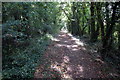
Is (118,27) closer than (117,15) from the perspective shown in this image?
No

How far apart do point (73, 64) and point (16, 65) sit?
3383mm

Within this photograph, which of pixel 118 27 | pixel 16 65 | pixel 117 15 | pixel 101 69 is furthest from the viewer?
pixel 118 27

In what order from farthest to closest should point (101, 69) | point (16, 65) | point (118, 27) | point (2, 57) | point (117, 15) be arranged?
point (118, 27), point (117, 15), point (101, 69), point (2, 57), point (16, 65)

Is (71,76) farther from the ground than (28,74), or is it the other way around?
(28,74)

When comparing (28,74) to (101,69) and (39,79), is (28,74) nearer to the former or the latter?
(39,79)

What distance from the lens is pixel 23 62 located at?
519 cm

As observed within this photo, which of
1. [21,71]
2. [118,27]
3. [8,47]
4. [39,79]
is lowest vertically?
[39,79]

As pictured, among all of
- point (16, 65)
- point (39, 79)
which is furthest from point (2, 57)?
point (39, 79)

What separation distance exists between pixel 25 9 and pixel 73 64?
5.06m

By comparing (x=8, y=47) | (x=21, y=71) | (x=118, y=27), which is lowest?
(x=21, y=71)

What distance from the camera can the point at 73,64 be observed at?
638 centimetres

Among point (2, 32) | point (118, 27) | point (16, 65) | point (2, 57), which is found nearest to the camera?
point (2, 32)

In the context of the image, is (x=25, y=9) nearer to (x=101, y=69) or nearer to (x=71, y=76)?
(x=71, y=76)

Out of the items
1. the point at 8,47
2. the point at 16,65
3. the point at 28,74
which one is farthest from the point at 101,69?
the point at 8,47
